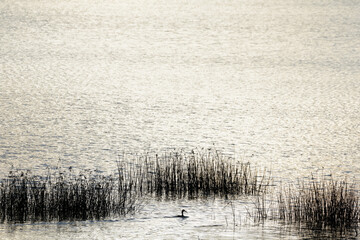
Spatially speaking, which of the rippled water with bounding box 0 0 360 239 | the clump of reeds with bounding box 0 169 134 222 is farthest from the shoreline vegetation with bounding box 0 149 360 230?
the rippled water with bounding box 0 0 360 239

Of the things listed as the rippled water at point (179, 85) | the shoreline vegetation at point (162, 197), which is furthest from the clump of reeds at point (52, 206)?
the rippled water at point (179, 85)

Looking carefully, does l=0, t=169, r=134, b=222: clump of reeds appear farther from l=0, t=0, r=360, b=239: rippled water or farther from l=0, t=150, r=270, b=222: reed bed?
l=0, t=0, r=360, b=239: rippled water

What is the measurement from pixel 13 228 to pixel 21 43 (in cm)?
4525

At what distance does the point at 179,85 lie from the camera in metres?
39.8

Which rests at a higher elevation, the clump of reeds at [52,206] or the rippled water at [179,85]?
the rippled water at [179,85]

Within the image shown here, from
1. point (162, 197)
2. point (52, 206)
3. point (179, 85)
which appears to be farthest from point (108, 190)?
point (179, 85)

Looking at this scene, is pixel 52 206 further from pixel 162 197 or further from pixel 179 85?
pixel 179 85

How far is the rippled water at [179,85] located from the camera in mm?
21000

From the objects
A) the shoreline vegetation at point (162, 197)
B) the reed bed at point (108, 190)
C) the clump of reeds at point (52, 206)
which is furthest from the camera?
the reed bed at point (108, 190)

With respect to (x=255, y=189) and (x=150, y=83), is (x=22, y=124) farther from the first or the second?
(x=150, y=83)

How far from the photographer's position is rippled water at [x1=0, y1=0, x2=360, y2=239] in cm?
2100

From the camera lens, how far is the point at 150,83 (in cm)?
4047

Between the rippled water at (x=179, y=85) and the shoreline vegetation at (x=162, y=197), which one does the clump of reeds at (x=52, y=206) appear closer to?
the shoreline vegetation at (x=162, y=197)

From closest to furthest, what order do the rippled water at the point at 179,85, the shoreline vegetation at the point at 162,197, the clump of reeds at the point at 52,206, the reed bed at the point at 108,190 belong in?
1. the shoreline vegetation at the point at 162,197
2. the clump of reeds at the point at 52,206
3. the reed bed at the point at 108,190
4. the rippled water at the point at 179,85
